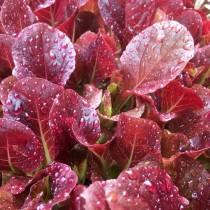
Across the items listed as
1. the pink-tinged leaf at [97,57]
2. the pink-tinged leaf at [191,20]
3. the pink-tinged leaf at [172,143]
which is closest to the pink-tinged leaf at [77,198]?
the pink-tinged leaf at [172,143]

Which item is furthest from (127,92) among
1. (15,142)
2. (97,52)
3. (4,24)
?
(4,24)

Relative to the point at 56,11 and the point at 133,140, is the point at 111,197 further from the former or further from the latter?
the point at 56,11

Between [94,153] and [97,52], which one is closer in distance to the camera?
[94,153]

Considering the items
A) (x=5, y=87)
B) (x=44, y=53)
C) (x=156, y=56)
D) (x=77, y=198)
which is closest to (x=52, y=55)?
(x=44, y=53)

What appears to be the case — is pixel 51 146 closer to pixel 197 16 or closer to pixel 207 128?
pixel 207 128

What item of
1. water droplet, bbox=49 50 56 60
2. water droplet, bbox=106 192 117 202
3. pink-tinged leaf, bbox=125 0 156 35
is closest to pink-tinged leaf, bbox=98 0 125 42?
pink-tinged leaf, bbox=125 0 156 35
